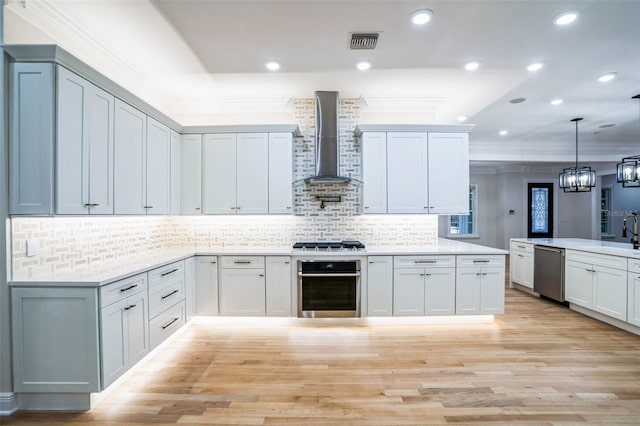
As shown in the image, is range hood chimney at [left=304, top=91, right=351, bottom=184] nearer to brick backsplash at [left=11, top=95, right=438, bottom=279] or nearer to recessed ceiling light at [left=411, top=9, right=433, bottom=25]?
brick backsplash at [left=11, top=95, right=438, bottom=279]

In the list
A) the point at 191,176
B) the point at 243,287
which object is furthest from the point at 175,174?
the point at 243,287

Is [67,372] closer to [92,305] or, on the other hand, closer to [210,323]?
[92,305]

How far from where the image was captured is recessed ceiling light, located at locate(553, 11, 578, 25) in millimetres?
2307

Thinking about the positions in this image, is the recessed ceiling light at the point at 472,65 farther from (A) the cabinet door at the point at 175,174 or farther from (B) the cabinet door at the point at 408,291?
(A) the cabinet door at the point at 175,174

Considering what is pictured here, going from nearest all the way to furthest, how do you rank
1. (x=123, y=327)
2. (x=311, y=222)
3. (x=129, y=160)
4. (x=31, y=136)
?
1. (x=31, y=136)
2. (x=123, y=327)
3. (x=129, y=160)
4. (x=311, y=222)

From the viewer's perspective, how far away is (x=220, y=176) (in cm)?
382

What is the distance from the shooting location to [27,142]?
2029 mm

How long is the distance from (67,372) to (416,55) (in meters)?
3.98

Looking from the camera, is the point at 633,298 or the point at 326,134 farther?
the point at 326,134

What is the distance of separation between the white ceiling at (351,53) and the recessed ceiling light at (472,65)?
0.25 ft

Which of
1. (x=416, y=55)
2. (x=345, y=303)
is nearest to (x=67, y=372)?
(x=345, y=303)

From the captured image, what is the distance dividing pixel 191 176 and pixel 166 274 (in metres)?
1.45

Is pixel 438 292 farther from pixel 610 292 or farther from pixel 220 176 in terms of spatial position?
pixel 220 176

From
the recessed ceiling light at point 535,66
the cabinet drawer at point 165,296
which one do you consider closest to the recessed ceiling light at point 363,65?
the recessed ceiling light at point 535,66
